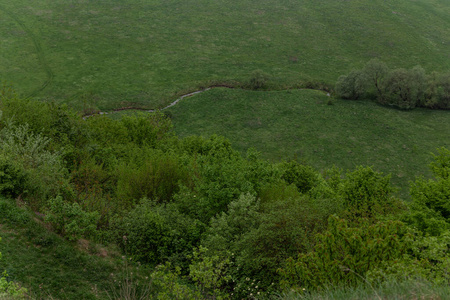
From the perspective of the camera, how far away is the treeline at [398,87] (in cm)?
7744

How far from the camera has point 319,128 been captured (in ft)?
239

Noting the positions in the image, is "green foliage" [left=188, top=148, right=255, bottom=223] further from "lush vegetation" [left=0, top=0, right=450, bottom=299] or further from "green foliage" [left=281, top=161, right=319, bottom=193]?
"green foliage" [left=281, top=161, right=319, bottom=193]

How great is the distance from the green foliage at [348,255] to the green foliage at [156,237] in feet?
34.1

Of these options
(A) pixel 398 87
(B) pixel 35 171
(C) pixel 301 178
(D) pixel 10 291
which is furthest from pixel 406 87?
(D) pixel 10 291

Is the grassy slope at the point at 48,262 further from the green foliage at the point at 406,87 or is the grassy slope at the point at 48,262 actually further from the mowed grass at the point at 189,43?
the green foliage at the point at 406,87

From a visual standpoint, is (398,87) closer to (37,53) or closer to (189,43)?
(189,43)

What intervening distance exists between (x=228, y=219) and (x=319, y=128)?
181ft

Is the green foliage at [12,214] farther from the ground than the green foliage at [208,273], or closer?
closer

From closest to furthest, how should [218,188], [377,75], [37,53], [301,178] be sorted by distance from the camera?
[218,188], [301,178], [377,75], [37,53]

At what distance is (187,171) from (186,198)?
23.3 ft

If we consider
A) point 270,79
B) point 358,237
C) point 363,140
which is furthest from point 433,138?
point 358,237

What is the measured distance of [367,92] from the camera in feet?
274

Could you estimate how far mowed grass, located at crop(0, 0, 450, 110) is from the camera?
8338 cm

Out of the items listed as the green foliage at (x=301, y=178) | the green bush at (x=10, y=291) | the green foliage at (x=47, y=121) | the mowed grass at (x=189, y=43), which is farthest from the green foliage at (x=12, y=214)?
the mowed grass at (x=189, y=43)
